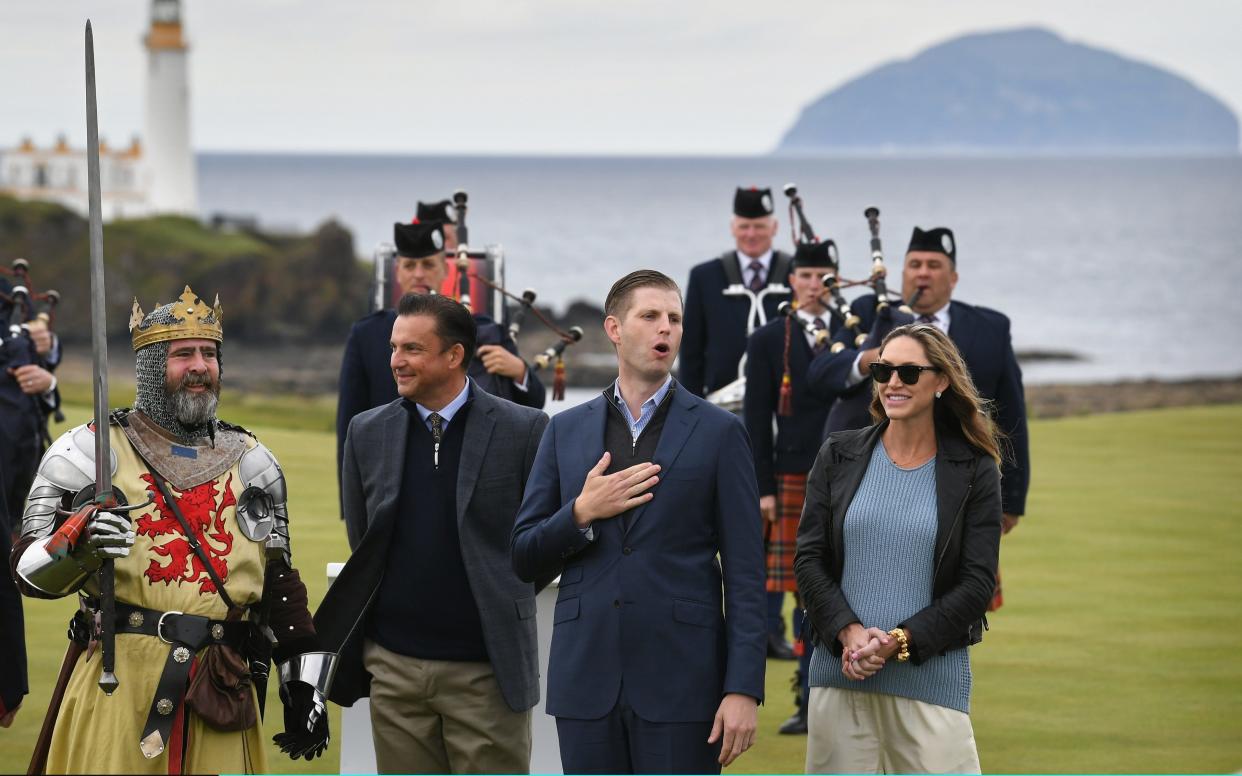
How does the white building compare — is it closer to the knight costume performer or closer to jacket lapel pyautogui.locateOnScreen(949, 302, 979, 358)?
jacket lapel pyautogui.locateOnScreen(949, 302, 979, 358)

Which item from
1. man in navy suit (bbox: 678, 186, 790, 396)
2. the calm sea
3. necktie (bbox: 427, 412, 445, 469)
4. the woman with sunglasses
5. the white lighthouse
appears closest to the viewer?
the woman with sunglasses

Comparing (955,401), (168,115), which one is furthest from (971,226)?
(955,401)

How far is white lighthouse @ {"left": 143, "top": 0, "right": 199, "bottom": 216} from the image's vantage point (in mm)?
67438

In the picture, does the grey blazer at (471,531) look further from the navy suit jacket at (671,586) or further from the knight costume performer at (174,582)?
the navy suit jacket at (671,586)

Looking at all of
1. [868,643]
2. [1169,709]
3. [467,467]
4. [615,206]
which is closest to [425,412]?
[467,467]

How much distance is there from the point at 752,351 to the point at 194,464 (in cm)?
336

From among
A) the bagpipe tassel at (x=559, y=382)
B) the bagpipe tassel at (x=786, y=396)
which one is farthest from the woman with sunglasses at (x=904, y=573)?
the bagpipe tassel at (x=559, y=382)

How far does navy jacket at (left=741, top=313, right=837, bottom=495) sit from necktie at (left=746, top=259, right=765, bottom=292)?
2.38 feet

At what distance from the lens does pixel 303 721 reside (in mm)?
4574

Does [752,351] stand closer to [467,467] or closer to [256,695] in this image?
[467,467]

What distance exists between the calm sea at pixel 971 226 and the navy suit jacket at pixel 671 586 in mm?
39185

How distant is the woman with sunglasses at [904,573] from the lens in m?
4.54

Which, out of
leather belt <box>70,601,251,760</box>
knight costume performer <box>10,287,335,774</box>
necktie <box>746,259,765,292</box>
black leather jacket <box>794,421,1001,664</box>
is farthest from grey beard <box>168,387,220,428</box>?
necktie <box>746,259,765,292</box>

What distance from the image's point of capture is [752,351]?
739 cm
